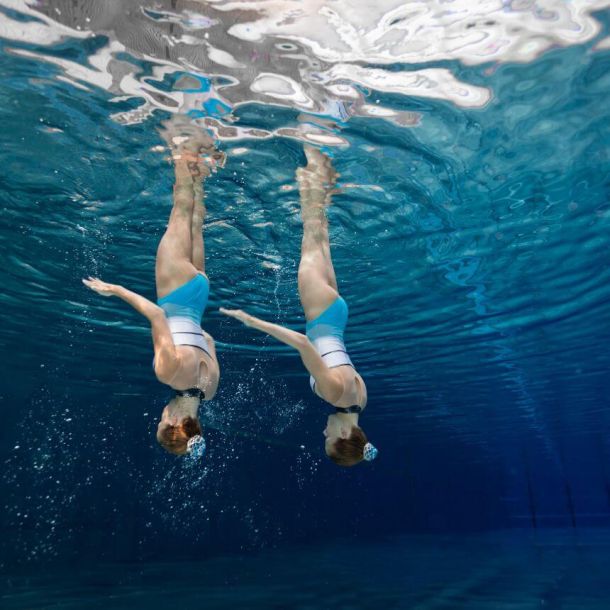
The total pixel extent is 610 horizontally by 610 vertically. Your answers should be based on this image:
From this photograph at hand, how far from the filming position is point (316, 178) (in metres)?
11.4

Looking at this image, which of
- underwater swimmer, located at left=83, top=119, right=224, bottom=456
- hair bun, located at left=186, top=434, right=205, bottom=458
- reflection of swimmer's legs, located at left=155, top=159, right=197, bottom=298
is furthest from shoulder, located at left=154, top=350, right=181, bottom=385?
reflection of swimmer's legs, located at left=155, top=159, right=197, bottom=298

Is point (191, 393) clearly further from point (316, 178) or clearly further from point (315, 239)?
point (316, 178)

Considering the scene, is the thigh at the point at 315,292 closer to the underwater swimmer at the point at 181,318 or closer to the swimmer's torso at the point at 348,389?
the swimmer's torso at the point at 348,389

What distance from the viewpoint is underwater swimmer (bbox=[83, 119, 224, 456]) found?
6.62m

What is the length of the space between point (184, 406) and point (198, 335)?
1.08 meters

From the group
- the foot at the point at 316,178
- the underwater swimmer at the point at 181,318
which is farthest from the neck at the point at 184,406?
the foot at the point at 316,178

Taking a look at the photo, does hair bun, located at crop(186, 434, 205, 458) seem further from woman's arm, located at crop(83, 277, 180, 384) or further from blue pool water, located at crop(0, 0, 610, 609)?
blue pool water, located at crop(0, 0, 610, 609)

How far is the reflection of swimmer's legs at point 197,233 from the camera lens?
28.9 feet

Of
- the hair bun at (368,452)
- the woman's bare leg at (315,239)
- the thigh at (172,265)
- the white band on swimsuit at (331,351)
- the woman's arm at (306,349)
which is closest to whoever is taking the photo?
the woman's arm at (306,349)

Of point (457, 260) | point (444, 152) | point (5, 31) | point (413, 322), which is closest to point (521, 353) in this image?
point (413, 322)

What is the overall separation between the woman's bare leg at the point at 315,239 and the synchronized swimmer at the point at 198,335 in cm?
2

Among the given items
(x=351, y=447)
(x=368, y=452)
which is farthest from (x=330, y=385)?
(x=368, y=452)

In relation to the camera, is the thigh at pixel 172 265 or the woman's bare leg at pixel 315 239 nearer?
the thigh at pixel 172 265

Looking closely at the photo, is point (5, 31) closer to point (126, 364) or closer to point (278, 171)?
point (278, 171)
